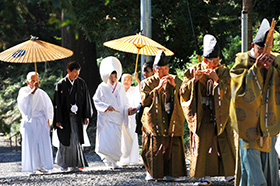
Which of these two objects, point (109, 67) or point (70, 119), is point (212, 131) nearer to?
point (109, 67)

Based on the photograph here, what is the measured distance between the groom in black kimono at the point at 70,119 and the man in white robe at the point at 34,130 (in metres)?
0.25

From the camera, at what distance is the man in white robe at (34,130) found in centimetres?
1006

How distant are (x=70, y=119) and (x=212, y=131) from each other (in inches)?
142

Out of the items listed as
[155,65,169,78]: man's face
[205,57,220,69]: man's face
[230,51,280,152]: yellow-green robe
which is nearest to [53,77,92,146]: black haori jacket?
[155,65,169,78]: man's face

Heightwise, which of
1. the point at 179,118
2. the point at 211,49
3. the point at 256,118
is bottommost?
the point at 179,118

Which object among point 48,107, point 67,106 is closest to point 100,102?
point 67,106

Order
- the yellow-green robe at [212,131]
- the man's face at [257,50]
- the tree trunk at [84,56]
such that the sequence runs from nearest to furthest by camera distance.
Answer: the man's face at [257,50] → the yellow-green robe at [212,131] → the tree trunk at [84,56]

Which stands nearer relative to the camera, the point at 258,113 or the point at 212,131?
the point at 258,113

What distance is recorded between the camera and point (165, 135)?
816 centimetres

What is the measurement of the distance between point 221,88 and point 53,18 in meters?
4.88

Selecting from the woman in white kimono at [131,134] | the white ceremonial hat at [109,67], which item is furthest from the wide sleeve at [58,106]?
the woman in white kimono at [131,134]

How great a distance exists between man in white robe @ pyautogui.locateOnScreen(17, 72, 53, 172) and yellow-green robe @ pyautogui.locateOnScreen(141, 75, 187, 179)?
8.87ft

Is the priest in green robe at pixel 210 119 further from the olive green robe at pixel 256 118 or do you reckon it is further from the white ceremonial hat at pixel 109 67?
the white ceremonial hat at pixel 109 67

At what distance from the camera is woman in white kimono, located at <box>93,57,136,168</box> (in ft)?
33.0
